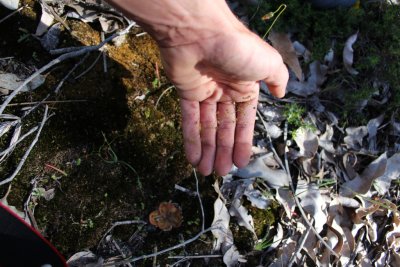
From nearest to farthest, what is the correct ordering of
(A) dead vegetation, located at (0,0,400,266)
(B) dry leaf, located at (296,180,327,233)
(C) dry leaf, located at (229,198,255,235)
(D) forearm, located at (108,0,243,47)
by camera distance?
(D) forearm, located at (108,0,243,47), (A) dead vegetation, located at (0,0,400,266), (C) dry leaf, located at (229,198,255,235), (B) dry leaf, located at (296,180,327,233)

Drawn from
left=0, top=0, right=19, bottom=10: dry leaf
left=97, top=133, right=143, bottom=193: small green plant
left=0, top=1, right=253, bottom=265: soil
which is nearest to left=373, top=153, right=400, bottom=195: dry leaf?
left=0, top=1, right=253, bottom=265: soil

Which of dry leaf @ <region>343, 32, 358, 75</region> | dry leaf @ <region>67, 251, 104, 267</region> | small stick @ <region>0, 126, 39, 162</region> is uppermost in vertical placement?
dry leaf @ <region>343, 32, 358, 75</region>

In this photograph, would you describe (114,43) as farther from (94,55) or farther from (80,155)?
(80,155)

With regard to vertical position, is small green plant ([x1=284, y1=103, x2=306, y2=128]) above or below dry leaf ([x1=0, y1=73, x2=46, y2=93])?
below

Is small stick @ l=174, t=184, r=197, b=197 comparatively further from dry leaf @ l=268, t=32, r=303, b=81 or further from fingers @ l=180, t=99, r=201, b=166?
dry leaf @ l=268, t=32, r=303, b=81

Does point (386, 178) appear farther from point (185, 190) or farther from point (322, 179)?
point (185, 190)

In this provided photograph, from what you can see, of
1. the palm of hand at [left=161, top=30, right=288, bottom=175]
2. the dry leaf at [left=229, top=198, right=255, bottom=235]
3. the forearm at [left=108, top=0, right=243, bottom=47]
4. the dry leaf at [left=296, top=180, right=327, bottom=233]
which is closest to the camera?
the forearm at [left=108, top=0, right=243, bottom=47]

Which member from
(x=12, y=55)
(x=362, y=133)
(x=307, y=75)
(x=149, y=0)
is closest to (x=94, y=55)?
(x=12, y=55)

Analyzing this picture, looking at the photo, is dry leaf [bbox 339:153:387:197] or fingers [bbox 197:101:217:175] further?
dry leaf [bbox 339:153:387:197]
